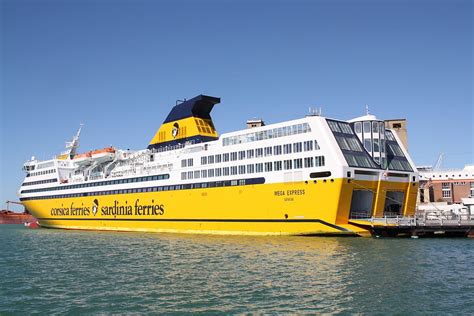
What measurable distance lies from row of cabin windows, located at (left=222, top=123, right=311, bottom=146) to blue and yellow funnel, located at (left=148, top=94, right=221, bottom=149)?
6719 millimetres

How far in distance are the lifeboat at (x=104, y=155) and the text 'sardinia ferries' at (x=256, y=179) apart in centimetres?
43

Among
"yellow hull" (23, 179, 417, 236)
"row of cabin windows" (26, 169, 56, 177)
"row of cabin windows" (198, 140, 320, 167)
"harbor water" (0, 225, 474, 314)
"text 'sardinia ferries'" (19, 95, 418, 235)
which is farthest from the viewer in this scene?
"row of cabin windows" (26, 169, 56, 177)

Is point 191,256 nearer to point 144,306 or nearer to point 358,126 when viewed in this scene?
point 144,306

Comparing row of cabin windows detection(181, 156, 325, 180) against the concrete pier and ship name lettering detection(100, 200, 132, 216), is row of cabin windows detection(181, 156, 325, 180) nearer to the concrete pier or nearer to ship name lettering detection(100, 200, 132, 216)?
the concrete pier

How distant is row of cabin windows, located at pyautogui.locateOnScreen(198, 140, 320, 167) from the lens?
36.6 metres

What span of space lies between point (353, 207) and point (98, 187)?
1394 inches

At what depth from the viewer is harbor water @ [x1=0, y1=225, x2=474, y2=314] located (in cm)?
1523

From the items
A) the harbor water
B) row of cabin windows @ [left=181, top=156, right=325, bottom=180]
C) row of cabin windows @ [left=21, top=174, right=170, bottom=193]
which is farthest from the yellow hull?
the harbor water

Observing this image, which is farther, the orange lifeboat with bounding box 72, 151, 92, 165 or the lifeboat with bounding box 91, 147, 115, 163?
the orange lifeboat with bounding box 72, 151, 92, 165

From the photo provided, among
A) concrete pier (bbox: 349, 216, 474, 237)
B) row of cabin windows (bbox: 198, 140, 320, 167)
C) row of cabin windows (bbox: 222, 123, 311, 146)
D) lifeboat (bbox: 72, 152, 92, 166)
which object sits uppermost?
row of cabin windows (bbox: 222, 123, 311, 146)

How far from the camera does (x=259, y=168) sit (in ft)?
131

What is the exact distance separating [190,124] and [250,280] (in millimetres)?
33840

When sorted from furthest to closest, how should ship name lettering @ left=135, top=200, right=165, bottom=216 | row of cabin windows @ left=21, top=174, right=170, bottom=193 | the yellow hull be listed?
row of cabin windows @ left=21, top=174, right=170, bottom=193, ship name lettering @ left=135, top=200, right=165, bottom=216, the yellow hull

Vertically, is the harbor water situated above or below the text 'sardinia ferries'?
below
